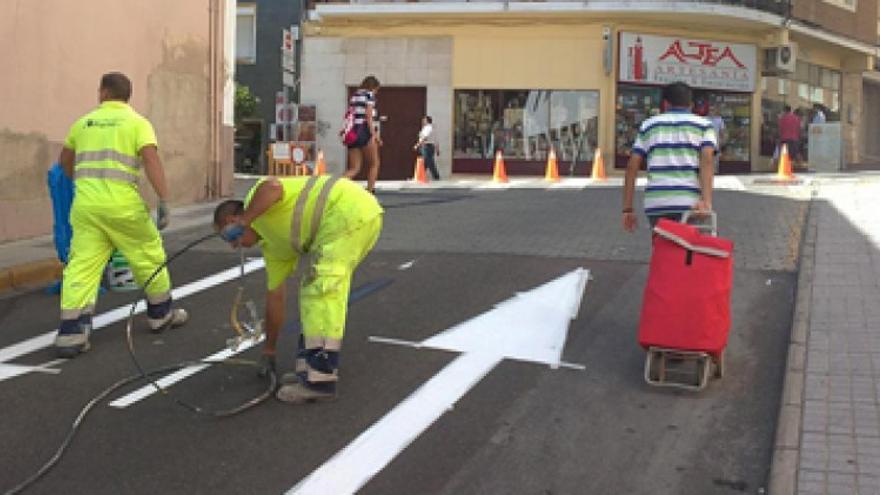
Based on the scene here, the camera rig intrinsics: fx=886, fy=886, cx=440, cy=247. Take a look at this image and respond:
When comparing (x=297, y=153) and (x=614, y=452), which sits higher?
(x=297, y=153)

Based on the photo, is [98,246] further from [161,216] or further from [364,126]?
[364,126]

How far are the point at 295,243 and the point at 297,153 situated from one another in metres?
16.6

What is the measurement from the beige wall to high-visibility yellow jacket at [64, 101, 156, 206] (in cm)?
499

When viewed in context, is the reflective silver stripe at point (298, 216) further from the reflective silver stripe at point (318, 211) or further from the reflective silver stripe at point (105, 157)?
the reflective silver stripe at point (105, 157)

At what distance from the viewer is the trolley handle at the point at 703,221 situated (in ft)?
18.7

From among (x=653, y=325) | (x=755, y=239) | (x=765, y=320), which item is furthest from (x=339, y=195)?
(x=755, y=239)

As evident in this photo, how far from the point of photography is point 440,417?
496 centimetres

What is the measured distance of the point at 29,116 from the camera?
428 inches

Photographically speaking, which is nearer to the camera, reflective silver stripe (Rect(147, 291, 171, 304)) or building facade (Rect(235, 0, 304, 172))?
reflective silver stripe (Rect(147, 291, 171, 304))

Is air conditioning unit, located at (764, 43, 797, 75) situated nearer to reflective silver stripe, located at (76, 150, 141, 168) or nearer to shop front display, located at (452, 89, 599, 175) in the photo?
shop front display, located at (452, 89, 599, 175)

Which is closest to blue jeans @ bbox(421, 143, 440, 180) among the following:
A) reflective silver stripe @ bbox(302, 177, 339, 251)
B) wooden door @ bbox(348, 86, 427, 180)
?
wooden door @ bbox(348, 86, 427, 180)

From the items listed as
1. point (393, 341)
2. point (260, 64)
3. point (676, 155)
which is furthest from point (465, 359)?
point (260, 64)

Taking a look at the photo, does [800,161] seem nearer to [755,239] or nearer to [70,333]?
[755,239]

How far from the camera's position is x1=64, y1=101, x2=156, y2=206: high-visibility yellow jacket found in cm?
610
